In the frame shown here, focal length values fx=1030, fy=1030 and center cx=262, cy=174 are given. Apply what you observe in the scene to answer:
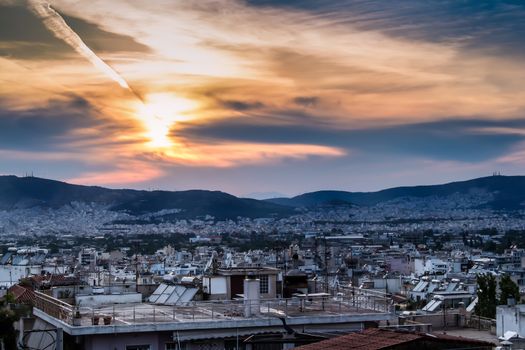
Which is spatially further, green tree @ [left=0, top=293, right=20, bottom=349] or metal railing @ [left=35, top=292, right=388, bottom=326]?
metal railing @ [left=35, top=292, right=388, bottom=326]

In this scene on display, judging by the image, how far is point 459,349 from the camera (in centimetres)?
1351

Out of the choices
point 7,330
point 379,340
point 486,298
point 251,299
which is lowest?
point 486,298

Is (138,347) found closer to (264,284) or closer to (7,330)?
(7,330)

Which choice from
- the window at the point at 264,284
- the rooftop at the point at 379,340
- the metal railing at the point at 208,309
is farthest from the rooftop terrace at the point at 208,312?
the rooftop at the point at 379,340

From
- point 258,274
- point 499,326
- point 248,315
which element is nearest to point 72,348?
point 248,315

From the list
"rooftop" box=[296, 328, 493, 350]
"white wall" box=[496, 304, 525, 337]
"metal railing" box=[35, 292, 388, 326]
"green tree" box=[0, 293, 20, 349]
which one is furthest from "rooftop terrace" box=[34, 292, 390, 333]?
"rooftop" box=[296, 328, 493, 350]

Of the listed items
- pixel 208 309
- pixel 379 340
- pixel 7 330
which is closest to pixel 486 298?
pixel 208 309

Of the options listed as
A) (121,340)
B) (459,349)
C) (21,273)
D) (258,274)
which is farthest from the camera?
(21,273)

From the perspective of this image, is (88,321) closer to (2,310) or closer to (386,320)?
(2,310)

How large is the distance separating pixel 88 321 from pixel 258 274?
5.10 meters

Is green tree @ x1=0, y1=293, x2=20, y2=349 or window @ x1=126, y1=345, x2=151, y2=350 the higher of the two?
green tree @ x1=0, y1=293, x2=20, y2=349

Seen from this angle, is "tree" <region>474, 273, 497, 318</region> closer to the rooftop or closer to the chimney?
the chimney

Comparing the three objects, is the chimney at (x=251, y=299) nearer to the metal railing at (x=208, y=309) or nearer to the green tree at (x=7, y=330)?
the metal railing at (x=208, y=309)

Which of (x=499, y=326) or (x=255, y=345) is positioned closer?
(x=255, y=345)
